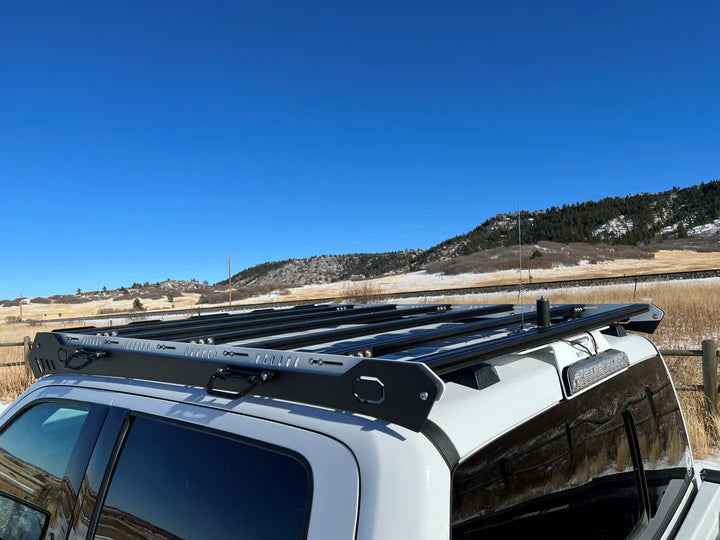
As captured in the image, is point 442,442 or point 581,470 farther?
point 581,470

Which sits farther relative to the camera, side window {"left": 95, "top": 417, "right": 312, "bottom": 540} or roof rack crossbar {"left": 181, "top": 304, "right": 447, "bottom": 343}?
roof rack crossbar {"left": 181, "top": 304, "right": 447, "bottom": 343}

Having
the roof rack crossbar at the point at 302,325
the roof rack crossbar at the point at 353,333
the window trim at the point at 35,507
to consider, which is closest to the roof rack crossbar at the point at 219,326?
the roof rack crossbar at the point at 302,325

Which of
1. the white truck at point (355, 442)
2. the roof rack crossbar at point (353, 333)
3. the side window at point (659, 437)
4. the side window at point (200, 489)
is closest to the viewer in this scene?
the white truck at point (355, 442)

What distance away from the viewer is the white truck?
112 cm

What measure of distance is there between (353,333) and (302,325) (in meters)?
0.53

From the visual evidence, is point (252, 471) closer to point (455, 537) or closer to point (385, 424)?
point (385, 424)

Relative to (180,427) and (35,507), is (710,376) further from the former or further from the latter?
(35,507)

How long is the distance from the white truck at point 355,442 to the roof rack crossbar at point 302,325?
0.20 ft

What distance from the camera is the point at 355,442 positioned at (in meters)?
1.15

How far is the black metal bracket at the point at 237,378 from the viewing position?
4.48 ft

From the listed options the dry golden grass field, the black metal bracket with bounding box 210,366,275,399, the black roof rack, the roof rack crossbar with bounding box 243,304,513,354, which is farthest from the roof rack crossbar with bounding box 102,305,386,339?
the dry golden grass field

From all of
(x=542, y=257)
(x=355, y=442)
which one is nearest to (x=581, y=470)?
(x=355, y=442)

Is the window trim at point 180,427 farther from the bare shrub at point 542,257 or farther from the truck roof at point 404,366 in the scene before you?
the bare shrub at point 542,257

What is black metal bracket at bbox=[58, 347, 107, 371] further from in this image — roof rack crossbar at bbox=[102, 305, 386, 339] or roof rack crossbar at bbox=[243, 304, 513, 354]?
roof rack crossbar at bbox=[243, 304, 513, 354]
